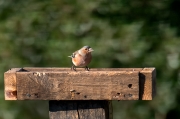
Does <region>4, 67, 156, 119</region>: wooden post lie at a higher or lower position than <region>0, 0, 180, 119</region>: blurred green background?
lower

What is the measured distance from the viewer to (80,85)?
10.9ft

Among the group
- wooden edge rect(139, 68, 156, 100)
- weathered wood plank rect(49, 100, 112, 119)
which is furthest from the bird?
wooden edge rect(139, 68, 156, 100)

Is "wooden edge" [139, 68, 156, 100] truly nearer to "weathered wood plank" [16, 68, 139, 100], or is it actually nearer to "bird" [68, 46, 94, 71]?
"weathered wood plank" [16, 68, 139, 100]

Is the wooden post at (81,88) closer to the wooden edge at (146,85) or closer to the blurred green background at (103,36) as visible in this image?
the wooden edge at (146,85)

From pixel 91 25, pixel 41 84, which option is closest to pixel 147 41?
pixel 91 25

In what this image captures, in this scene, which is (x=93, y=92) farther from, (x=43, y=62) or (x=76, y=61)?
(x=43, y=62)

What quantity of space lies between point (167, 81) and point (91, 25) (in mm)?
1159

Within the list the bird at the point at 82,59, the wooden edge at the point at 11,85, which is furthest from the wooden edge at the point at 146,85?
the bird at the point at 82,59

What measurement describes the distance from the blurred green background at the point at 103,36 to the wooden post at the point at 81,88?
339 cm

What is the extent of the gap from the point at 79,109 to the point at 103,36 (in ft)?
11.8

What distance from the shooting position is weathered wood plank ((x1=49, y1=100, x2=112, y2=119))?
11.0 feet

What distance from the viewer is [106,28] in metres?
6.85

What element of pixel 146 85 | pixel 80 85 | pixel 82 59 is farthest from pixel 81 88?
pixel 82 59

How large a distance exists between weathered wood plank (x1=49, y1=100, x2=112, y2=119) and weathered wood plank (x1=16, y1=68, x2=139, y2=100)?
78mm
